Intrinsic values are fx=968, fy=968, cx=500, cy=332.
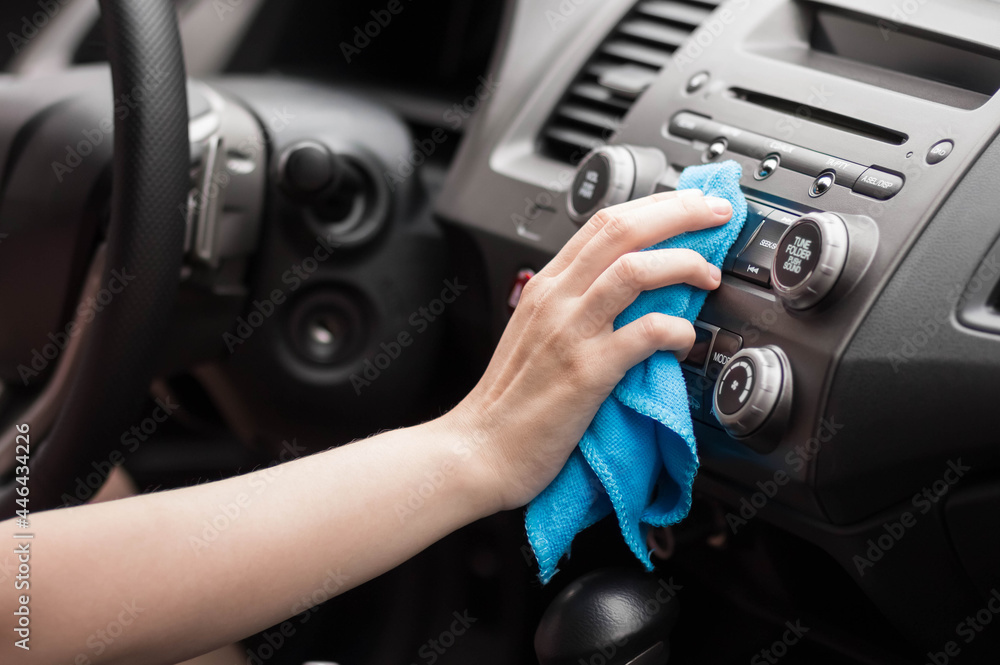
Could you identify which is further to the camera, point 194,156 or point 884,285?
point 194,156

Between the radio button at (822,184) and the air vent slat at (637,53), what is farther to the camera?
the air vent slat at (637,53)

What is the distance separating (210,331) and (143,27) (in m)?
0.44

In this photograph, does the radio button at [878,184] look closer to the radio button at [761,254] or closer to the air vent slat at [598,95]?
the radio button at [761,254]

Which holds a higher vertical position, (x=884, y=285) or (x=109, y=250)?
(x=884, y=285)

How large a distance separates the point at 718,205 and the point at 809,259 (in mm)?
78

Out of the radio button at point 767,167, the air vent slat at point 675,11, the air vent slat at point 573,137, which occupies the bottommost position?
the air vent slat at point 573,137

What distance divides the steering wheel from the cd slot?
480 millimetres

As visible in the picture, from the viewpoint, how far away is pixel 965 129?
0.69 metres

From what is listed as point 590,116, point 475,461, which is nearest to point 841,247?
point 475,461

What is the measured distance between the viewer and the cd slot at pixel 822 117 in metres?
0.73

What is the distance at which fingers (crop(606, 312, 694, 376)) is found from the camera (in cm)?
66

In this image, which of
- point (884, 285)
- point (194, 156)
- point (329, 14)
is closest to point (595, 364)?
point (884, 285)

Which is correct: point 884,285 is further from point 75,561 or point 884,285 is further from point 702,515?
point 75,561

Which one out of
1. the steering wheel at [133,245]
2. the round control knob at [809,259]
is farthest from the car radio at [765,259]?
the steering wheel at [133,245]
